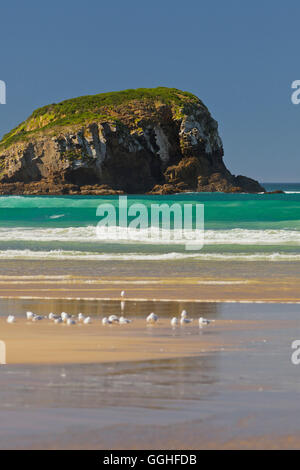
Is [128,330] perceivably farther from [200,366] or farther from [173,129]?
[173,129]

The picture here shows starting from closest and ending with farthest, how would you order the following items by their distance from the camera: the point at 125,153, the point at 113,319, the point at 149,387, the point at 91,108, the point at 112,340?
1. the point at 149,387
2. the point at 112,340
3. the point at 113,319
4. the point at 125,153
5. the point at 91,108

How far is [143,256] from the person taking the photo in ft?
68.7

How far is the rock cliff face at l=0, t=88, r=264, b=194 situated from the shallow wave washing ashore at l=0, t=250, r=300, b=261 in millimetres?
94275

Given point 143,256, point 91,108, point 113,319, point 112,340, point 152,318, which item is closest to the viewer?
point 112,340

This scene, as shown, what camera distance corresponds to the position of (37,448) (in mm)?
4574

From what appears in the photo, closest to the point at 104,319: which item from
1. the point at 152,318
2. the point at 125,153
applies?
the point at 152,318

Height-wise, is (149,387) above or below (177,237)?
below

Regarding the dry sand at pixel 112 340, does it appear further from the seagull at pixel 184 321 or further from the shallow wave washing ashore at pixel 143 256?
the shallow wave washing ashore at pixel 143 256

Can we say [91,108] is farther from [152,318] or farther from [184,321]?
[184,321]

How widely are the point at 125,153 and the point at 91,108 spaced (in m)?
16.4

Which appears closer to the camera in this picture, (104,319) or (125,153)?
(104,319)

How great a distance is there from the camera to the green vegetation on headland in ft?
420

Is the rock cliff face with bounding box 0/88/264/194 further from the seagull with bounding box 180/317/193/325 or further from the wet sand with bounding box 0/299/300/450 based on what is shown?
the wet sand with bounding box 0/299/300/450

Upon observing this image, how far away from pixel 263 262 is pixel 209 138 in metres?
113
